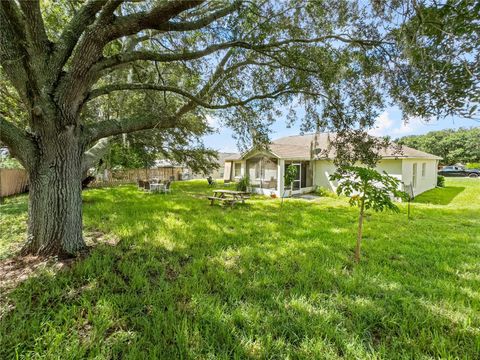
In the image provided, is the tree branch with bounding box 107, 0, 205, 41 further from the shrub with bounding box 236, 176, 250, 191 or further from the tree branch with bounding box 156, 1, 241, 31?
the shrub with bounding box 236, 176, 250, 191

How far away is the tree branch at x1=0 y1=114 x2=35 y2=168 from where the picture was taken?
354 cm

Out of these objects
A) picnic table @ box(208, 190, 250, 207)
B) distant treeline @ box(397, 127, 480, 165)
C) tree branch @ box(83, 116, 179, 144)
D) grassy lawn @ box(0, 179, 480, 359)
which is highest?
distant treeline @ box(397, 127, 480, 165)

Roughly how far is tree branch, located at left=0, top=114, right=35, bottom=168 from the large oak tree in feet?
0.05

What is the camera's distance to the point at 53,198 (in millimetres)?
3752

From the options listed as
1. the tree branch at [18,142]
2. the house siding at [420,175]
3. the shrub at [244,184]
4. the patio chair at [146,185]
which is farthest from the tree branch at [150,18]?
the house siding at [420,175]

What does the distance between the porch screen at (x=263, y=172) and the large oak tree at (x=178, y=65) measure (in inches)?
337

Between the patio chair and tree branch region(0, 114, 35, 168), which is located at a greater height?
tree branch region(0, 114, 35, 168)

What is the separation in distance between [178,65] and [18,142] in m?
4.24

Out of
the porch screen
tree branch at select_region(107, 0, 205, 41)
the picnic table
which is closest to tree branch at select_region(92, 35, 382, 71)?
tree branch at select_region(107, 0, 205, 41)

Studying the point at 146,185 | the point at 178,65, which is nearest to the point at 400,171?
the point at 178,65

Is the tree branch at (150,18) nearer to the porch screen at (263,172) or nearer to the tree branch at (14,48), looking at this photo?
the tree branch at (14,48)

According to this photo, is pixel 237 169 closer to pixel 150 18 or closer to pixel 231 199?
pixel 231 199

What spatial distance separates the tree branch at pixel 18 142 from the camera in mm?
3539

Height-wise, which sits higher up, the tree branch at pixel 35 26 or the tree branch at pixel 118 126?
the tree branch at pixel 35 26
